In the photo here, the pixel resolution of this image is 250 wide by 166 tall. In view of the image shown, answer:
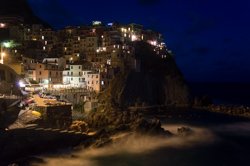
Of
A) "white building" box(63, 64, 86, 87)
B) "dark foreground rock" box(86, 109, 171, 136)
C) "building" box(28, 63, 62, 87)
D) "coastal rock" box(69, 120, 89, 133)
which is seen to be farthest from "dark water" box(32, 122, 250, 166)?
"white building" box(63, 64, 86, 87)

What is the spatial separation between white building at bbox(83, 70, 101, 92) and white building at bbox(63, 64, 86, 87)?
1.00 m

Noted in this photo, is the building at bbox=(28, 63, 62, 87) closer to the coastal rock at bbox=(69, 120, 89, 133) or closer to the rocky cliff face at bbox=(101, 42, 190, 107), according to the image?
the rocky cliff face at bbox=(101, 42, 190, 107)

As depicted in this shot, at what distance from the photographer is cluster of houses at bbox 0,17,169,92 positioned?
222ft

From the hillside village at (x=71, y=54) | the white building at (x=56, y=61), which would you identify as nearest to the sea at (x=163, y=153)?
the hillside village at (x=71, y=54)

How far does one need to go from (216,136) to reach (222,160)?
15.3 m

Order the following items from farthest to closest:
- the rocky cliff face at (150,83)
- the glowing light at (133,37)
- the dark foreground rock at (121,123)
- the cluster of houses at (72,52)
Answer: the glowing light at (133,37) → the rocky cliff face at (150,83) → the cluster of houses at (72,52) → the dark foreground rock at (121,123)

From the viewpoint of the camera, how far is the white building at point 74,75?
241 ft

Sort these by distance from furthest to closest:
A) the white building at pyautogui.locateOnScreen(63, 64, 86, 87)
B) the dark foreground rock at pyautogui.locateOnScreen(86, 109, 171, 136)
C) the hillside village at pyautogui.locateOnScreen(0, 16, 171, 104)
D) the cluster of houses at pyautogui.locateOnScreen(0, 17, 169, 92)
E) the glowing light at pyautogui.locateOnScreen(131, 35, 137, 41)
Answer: the glowing light at pyautogui.locateOnScreen(131, 35, 137, 41), the white building at pyautogui.locateOnScreen(63, 64, 86, 87), the cluster of houses at pyautogui.locateOnScreen(0, 17, 169, 92), the hillside village at pyautogui.locateOnScreen(0, 16, 171, 104), the dark foreground rock at pyautogui.locateOnScreen(86, 109, 171, 136)

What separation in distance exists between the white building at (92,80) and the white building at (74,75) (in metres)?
1.00

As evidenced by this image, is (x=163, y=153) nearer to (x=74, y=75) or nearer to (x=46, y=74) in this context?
(x=46, y=74)

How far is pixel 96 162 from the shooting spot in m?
36.8

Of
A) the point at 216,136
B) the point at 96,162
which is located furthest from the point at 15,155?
the point at 216,136

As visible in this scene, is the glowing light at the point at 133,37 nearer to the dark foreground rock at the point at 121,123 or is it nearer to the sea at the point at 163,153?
the dark foreground rock at the point at 121,123

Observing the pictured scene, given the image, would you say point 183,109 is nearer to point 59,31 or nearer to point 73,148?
point 59,31
